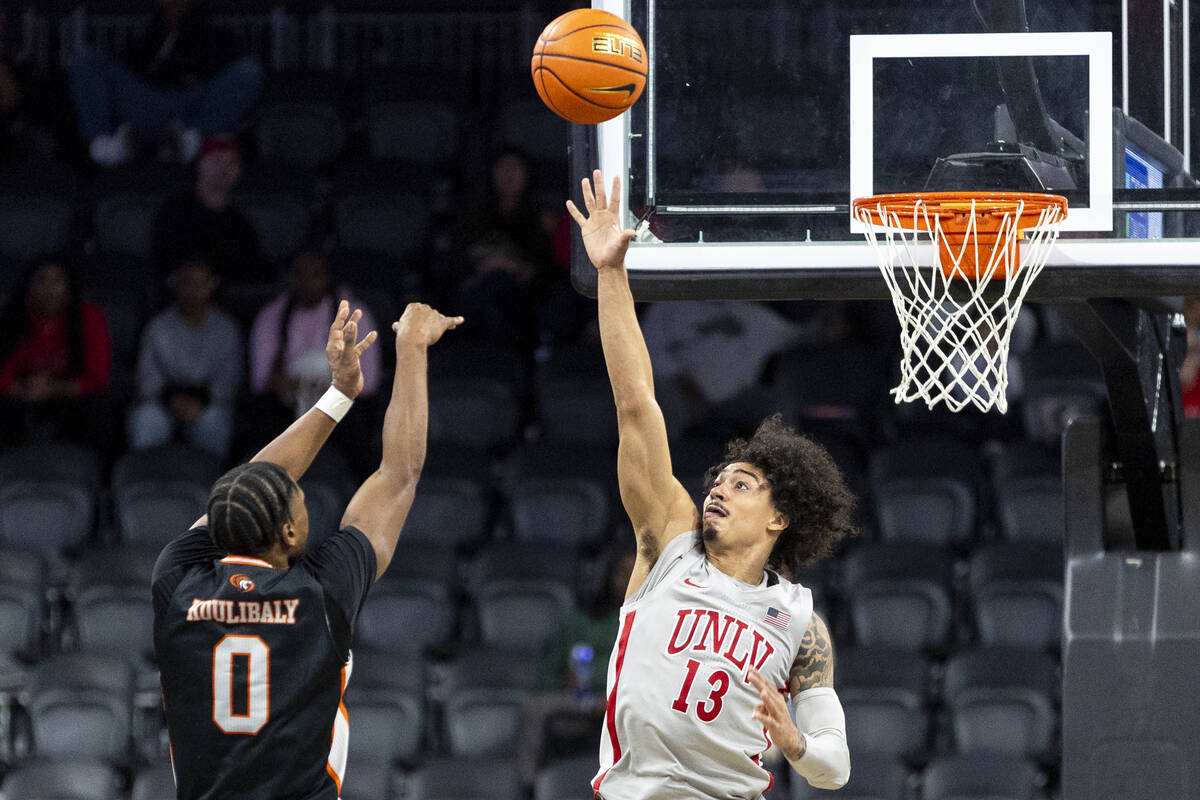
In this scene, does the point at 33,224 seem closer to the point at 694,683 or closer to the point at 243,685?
A: the point at 243,685

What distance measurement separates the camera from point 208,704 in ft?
11.5

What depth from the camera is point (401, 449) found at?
398cm

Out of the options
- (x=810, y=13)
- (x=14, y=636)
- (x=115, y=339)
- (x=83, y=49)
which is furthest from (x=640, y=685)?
(x=83, y=49)

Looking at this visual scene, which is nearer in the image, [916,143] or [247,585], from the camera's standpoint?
[247,585]

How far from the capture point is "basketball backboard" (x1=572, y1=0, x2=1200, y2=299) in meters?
4.49

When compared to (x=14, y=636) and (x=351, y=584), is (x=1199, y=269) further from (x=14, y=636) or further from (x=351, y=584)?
(x=14, y=636)

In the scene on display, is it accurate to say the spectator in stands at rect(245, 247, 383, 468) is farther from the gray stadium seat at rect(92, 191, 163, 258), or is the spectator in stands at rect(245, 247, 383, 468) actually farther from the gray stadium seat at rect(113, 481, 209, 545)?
the gray stadium seat at rect(92, 191, 163, 258)

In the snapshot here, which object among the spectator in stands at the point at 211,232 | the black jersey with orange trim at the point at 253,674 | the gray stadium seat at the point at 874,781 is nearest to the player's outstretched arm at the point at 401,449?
the black jersey with orange trim at the point at 253,674

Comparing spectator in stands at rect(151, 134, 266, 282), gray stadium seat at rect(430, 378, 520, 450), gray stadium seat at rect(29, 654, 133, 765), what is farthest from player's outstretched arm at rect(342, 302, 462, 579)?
spectator in stands at rect(151, 134, 266, 282)

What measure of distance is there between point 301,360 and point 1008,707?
143 inches

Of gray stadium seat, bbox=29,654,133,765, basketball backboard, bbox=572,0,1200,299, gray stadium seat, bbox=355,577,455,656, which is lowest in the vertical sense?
gray stadium seat, bbox=29,654,133,765

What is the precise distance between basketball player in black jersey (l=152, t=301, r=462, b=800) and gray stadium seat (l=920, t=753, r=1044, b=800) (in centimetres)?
364

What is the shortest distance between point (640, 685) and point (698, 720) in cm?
15

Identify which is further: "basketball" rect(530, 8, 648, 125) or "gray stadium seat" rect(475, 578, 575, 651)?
"gray stadium seat" rect(475, 578, 575, 651)
